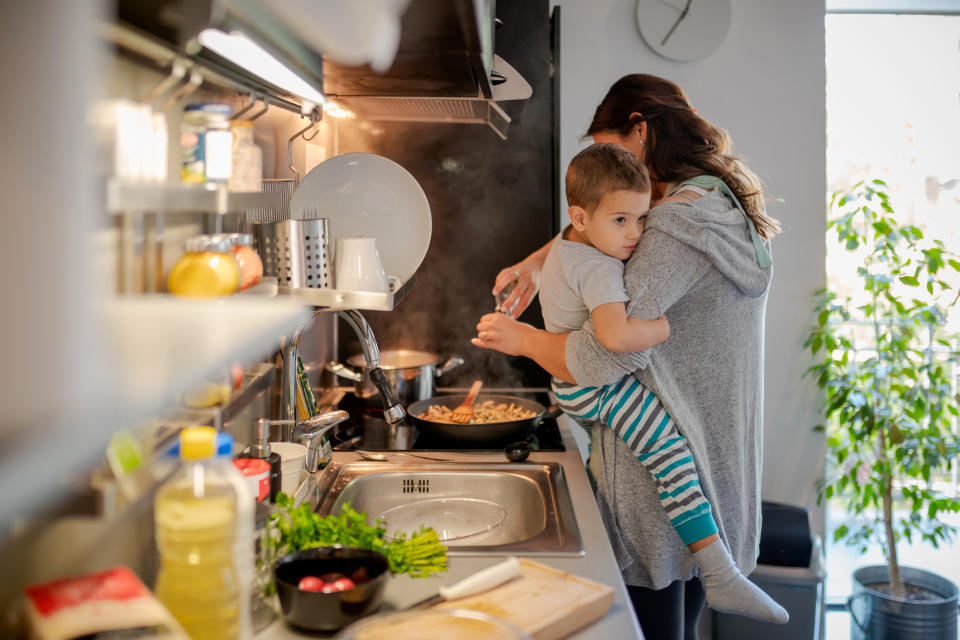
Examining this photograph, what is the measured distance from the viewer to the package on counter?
69 centimetres

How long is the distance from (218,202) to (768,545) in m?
2.27

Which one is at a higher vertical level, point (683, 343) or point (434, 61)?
point (434, 61)

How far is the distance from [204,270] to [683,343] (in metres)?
0.95

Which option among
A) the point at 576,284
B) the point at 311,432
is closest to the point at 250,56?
the point at 311,432

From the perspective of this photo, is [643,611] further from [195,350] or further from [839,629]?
[839,629]

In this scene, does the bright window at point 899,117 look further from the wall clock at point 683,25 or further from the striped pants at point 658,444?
the striped pants at point 658,444

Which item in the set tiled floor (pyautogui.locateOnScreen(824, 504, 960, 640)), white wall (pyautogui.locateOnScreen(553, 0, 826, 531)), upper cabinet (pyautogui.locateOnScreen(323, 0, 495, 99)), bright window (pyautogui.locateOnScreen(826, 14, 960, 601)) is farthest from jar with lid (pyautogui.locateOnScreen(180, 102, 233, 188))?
tiled floor (pyautogui.locateOnScreen(824, 504, 960, 640))

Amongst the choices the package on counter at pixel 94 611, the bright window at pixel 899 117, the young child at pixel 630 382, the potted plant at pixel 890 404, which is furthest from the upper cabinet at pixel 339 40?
the bright window at pixel 899 117

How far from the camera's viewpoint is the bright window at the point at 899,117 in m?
3.38

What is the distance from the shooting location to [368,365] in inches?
64.3

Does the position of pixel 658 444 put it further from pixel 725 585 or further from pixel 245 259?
pixel 245 259

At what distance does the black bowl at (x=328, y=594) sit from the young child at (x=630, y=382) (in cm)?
67

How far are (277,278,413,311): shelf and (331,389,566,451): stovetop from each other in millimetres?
463

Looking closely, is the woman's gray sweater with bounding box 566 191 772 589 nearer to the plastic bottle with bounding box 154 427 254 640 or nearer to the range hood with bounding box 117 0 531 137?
the range hood with bounding box 117 0 531 137
